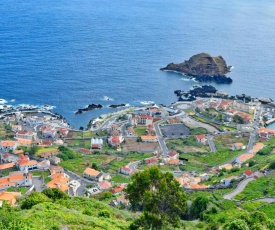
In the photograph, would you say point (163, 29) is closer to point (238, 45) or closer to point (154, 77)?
point (238, 45)

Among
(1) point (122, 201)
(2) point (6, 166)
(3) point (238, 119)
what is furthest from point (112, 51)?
(1) point (122, 201)

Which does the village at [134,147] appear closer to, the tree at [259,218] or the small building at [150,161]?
the small building at [150,161]

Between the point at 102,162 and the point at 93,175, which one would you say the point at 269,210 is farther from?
the point at 102,162

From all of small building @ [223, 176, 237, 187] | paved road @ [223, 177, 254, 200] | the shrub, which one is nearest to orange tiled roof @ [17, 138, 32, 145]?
small building @ [223, 176, 237, 187]

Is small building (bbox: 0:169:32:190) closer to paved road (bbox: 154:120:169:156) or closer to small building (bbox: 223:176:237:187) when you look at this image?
paved road (bbox: 154:120:169:156)

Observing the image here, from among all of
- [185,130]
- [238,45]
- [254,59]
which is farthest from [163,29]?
[185,130]
